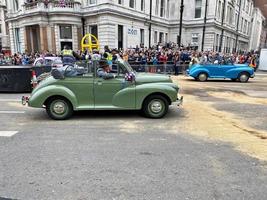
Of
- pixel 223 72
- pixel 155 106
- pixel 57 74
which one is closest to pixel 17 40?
pixel 223 72

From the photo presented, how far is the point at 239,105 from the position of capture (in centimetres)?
918

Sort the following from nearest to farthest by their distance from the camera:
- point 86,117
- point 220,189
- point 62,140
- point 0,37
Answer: point 220,189, point 62,140, point 86,117, point 0,37

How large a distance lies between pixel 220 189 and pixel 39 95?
5.08m

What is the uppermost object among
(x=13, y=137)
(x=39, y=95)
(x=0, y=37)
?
(x=0, y=37)

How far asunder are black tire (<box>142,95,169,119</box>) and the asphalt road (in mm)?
273

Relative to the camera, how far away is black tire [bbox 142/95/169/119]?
23.9 ft

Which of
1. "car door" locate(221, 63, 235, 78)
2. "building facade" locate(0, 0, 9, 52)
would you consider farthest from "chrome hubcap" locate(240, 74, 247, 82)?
"building facade" locate(0, 0, 9, 52)

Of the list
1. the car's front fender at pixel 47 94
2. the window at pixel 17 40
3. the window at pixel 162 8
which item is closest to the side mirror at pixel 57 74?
the car's front fender at pixel 47 94

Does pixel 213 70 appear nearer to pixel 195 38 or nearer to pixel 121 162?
pixel 121 162

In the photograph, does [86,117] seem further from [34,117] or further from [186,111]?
[186,111]

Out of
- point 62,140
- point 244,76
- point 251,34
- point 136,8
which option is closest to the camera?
point 62,140

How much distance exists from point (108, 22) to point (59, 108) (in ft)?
75.5

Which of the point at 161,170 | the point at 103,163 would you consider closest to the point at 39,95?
the point at 103,163

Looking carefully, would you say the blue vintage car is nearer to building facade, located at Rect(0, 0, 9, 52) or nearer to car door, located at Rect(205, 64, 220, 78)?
car door, located at Rect(205, 64, 220, 78)
